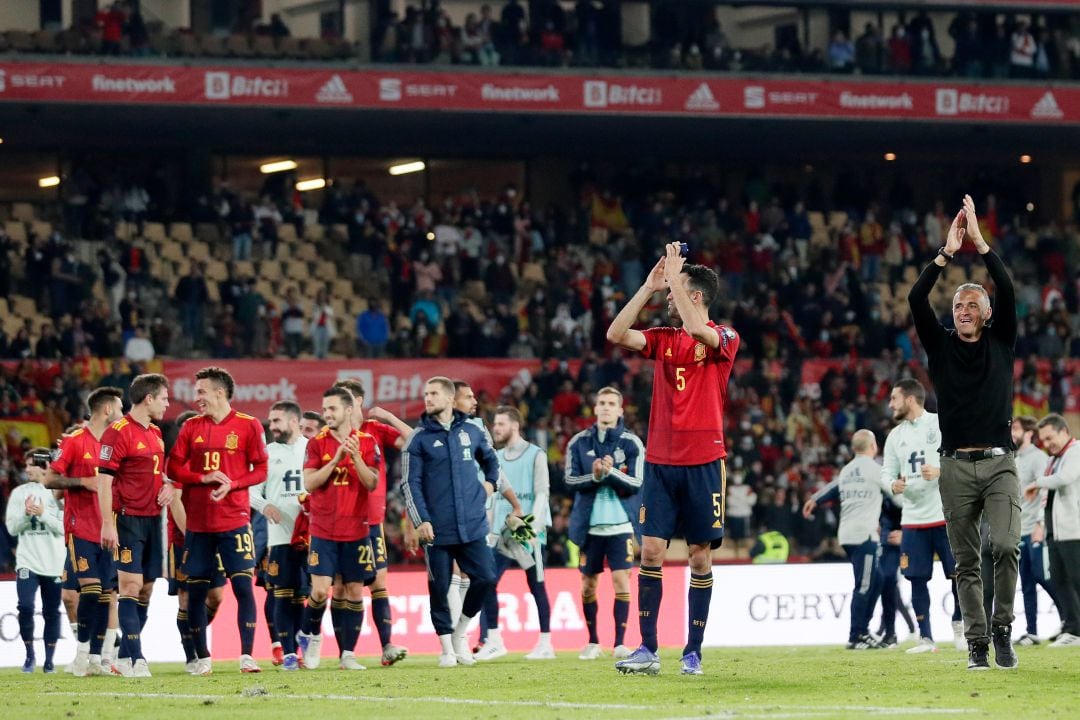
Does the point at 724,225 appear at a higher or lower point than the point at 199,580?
higher

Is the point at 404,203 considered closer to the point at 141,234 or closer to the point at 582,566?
the point at 141,234

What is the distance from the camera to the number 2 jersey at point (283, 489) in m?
16.0

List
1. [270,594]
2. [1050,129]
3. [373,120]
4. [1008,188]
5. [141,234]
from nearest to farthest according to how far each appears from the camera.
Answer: [270,594] < [141,234] < [373,120] < [1050,129] < [1008,188]

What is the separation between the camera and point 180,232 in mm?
34000

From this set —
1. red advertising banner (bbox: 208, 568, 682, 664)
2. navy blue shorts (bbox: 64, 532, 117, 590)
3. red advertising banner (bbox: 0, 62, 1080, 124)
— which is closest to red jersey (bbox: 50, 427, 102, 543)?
navy blue shorts (bbox: 64, 532, 117, 590)

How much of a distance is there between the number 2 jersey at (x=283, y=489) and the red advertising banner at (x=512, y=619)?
3509mm

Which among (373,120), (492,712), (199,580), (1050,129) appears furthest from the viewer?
(1050,129)

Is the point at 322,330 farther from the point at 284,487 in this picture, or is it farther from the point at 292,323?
the point at 284,487

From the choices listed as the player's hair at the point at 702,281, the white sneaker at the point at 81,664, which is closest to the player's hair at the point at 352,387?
the white sneaker at the point at 81,664

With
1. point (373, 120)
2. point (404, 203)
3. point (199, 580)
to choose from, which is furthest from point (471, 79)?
point (199, 580)

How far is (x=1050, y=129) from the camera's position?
130 feet

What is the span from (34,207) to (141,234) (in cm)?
306

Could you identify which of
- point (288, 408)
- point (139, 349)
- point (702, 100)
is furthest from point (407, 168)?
point (288, 408)

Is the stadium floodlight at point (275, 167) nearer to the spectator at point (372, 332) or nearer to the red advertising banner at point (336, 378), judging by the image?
the spectator at point (372, 332)
